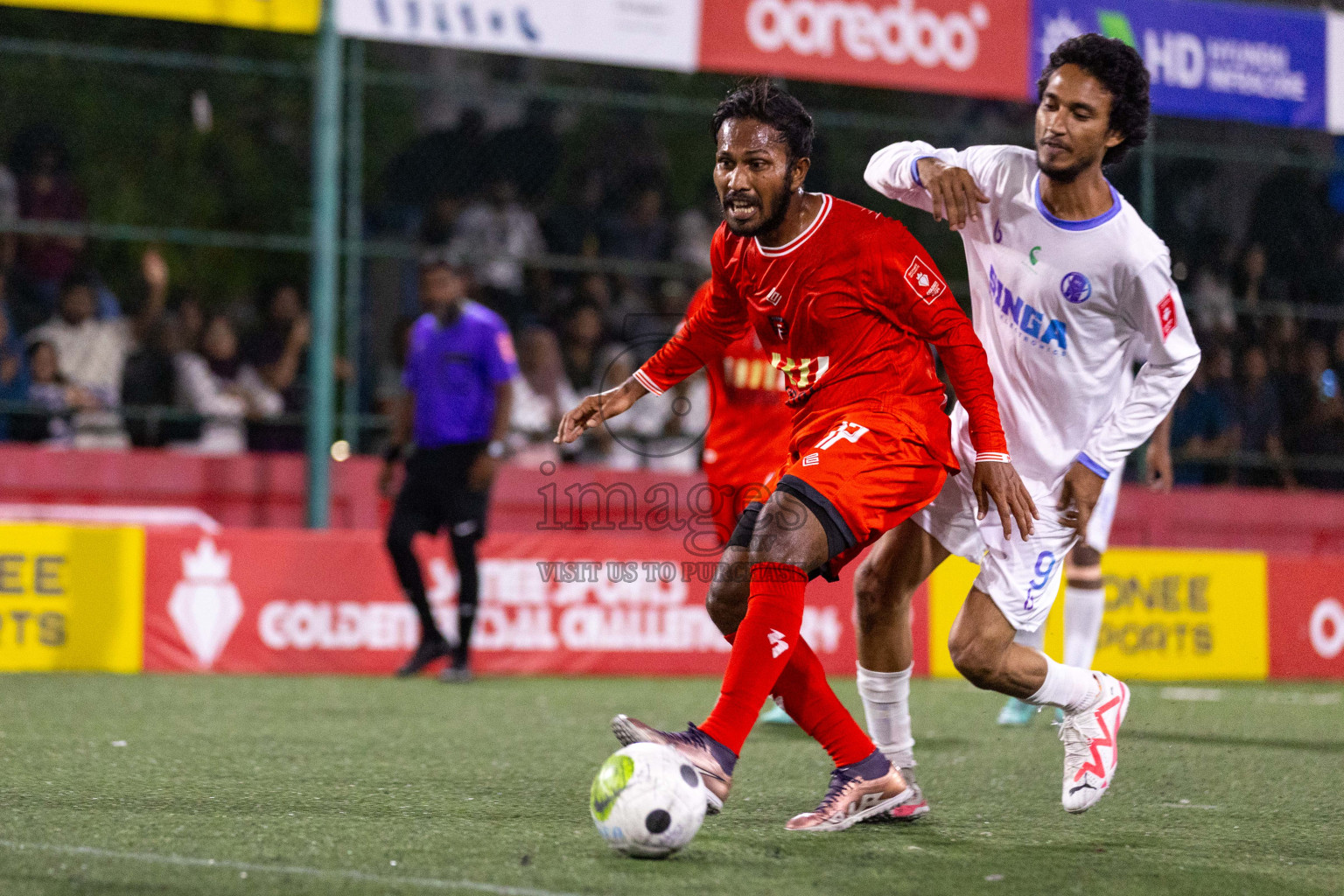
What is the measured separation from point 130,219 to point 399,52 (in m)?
3.01

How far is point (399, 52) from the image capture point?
1499 cm

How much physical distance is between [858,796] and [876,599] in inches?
22.6

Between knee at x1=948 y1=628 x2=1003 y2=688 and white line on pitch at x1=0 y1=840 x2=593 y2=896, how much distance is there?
1.56 metres

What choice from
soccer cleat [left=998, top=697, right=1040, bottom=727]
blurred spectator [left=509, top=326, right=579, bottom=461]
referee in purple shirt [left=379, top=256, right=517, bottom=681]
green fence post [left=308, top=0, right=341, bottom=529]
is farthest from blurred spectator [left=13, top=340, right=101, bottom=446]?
soccer cleat [left=998, top=697, right=1040, bottom=727]

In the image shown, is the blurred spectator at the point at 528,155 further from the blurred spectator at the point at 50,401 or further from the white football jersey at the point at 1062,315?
the white football jersey at the point at 1062,315

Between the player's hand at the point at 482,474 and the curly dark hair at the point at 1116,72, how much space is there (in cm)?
484

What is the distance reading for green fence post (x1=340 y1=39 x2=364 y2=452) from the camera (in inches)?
412

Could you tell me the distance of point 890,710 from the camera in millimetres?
4641

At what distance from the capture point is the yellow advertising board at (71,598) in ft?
27.7

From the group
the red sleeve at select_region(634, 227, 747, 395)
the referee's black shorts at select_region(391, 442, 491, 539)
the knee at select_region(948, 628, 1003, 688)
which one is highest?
the red sleeve at select_region(634, 227, 747, 395)

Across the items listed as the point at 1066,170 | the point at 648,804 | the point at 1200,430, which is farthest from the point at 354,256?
the point at 648,804

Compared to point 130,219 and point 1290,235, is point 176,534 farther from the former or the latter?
point 1290,235

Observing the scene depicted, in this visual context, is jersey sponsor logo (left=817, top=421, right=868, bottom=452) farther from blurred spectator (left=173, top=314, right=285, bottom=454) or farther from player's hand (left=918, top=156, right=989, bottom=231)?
blurred spectator (left=173, top=314, right=285, bottom=454)

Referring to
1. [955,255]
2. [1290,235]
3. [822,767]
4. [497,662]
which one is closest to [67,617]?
[497,662]
